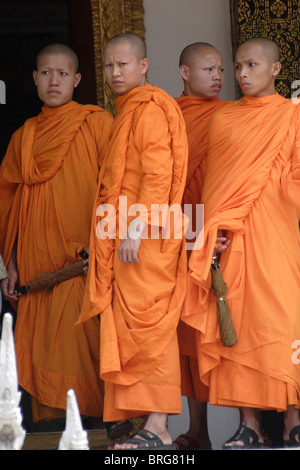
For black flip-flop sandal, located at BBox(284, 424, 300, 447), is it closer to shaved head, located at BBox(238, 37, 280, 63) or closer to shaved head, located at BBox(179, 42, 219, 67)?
shaved head, located at BBox(238, 37, 280, 63)

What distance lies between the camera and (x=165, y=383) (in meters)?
4.17

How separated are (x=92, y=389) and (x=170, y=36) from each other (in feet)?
7.74

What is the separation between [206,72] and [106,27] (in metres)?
1.14

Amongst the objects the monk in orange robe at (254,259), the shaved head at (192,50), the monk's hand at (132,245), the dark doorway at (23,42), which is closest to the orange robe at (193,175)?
the shaved head at (192,50)

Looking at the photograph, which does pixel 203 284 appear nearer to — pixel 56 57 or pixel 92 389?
pixel 92 389

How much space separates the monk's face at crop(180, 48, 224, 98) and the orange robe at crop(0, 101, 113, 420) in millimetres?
526

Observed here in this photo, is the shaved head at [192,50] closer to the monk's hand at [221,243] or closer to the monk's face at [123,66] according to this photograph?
the monk's face at [123,66]

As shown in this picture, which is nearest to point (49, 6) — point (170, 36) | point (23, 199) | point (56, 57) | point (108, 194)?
point (170, 36)

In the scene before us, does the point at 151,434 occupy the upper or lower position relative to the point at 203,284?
lower

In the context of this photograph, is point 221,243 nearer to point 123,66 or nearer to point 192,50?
point 123,66

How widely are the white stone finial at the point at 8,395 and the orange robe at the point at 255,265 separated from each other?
1215 mm

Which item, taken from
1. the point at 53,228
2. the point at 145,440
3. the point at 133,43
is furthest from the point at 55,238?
the point at 145,440

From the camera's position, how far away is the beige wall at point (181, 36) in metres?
5.89
